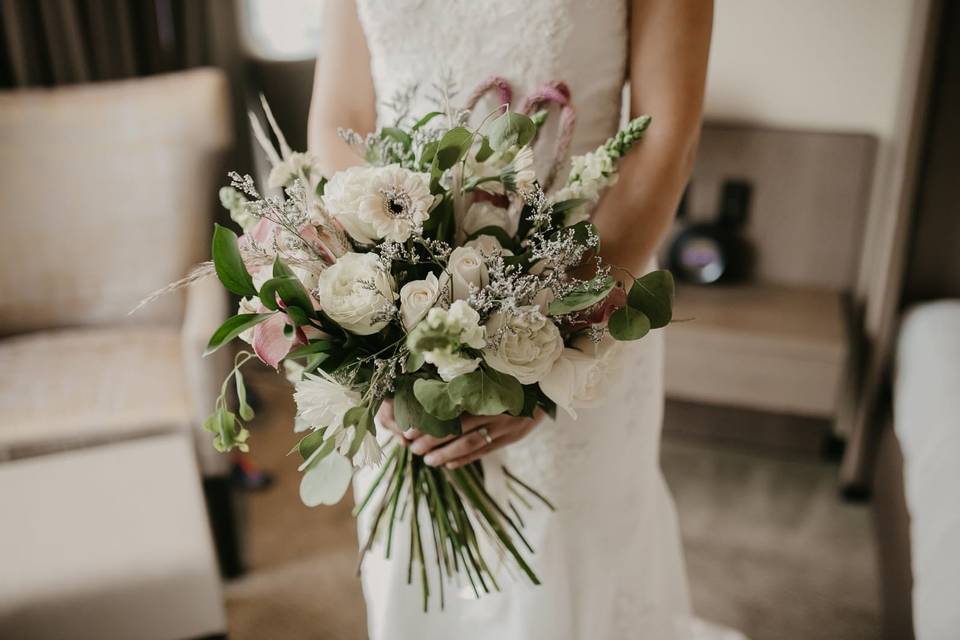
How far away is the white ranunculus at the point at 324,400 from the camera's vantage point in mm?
930

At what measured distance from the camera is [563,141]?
44.8 inches

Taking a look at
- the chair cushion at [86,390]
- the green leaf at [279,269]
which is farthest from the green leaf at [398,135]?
the chair cushion at [86,390]

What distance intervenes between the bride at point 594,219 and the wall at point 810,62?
4.60 feet

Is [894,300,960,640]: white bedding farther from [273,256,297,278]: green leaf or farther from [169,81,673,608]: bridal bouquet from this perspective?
[273,256,297,278]: green leaf

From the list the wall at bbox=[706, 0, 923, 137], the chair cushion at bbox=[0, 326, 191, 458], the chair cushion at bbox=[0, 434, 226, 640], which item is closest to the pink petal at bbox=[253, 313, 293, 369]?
the chair cushion at bbox=[0, 434, 226, 640]

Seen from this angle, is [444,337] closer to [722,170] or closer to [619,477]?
[619,477]

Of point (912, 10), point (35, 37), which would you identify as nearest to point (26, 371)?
point (35, 37)

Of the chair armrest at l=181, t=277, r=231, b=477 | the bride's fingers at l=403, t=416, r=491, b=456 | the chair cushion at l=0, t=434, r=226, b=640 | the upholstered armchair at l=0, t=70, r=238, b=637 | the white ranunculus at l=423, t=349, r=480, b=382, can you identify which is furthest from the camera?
the upholstered armchair at l=0, t=70, r=238, b=637

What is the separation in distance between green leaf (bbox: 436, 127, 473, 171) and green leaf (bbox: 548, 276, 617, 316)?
195 millimetres

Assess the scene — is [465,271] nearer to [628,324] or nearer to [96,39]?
[628,324]

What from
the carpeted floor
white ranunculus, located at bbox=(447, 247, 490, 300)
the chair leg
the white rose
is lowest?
the carpeted floor

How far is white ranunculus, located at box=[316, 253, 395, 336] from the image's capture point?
87cm

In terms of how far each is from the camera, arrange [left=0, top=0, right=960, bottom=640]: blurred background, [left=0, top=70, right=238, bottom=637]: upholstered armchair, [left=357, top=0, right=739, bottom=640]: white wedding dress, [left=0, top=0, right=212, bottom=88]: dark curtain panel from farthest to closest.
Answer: [left=0, top=0, right=212, bottom=88]: dark curtain panel < [left=0, top=70, right=238, bottom=637]: upholstered armchair < [left=0, top=0, right=960, bottom=640]: blurred background < [left=357, top=0, right=739, bottom=640]: white wedding dress

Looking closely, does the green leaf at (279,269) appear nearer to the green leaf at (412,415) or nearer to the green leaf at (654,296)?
the green leaf at (412,415)
